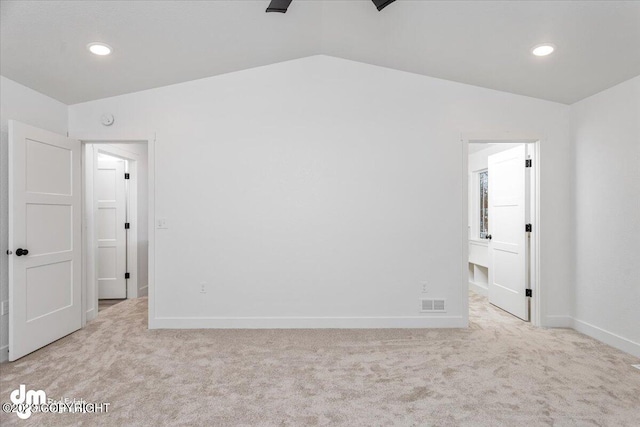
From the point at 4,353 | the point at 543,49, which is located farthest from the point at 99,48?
the point at 543,49

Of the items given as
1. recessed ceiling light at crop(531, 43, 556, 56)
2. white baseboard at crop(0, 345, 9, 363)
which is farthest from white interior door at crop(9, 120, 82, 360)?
recessed ceiling light at crop(531, 43, 556, 56)

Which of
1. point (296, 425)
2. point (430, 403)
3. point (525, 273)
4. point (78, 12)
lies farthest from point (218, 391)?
point (525, 273)

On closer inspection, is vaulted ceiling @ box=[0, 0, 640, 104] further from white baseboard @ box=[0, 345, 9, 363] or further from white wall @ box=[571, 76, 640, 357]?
white baseboard @ box=[0, 345, 9, 363]

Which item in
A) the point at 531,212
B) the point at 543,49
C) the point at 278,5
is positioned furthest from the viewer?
the point at 531,212

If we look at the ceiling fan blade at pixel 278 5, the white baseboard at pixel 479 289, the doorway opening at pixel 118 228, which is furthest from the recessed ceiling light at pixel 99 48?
the white baseboard at pixel 479 289

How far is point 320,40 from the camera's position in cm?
334

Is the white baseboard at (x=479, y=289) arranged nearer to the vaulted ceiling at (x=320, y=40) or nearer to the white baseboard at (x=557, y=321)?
the white baseboard at (x=557, y=321)

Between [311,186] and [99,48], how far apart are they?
218cm

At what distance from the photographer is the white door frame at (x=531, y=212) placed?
3.71 m

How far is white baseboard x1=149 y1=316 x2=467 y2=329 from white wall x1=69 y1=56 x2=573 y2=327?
23 mm

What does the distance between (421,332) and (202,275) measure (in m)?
2.35

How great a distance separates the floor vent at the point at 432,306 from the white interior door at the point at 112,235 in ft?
13.5

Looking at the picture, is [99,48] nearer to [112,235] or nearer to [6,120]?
[6,120]

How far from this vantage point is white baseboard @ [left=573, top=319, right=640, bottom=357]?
2.98 meters
